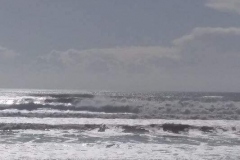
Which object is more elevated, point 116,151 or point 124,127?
point 124,127

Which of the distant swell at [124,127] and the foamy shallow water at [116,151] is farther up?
the distant swell at [124,127]

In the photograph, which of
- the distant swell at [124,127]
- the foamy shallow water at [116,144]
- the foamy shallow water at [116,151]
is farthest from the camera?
the distant swell at [124,127]

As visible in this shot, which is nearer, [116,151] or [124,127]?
[116,151]

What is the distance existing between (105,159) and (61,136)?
5.79 m

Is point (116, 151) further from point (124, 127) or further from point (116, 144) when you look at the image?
point (124, 127)

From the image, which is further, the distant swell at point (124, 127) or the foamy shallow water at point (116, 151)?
the distant swell at point (124, 127)

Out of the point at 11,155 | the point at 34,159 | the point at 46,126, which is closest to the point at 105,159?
the point at 34,159

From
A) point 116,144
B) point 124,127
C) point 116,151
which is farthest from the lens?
point 124,127

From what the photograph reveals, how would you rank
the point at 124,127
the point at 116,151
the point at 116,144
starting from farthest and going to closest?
the point at 124,127 < the point at 116,144 < the point at 116,151

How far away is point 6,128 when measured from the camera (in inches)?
864

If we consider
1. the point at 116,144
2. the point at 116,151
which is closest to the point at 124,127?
the point at 116,144

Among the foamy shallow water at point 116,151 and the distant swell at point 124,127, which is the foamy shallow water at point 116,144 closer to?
the foamy shallow water at point 116,151

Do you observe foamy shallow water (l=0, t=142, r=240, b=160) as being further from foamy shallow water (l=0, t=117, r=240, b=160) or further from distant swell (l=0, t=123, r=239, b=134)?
distant swell (l=0, t=123, r=239, b=134)

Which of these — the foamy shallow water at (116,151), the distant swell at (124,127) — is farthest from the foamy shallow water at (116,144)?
the distant swell at (124,127)
